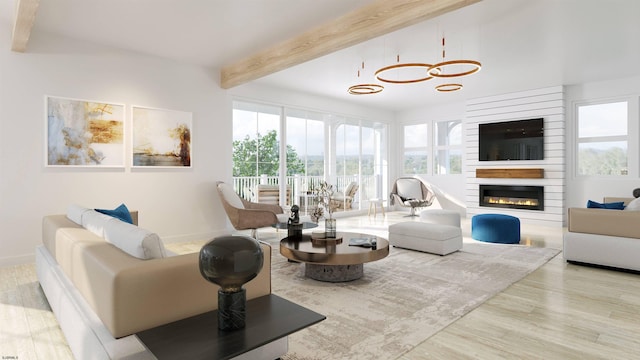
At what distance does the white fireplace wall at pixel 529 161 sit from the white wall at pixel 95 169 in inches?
220

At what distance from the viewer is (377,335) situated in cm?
238

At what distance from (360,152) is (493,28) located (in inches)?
200

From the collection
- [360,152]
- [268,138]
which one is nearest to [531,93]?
[360,152]

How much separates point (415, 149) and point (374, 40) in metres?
5.45

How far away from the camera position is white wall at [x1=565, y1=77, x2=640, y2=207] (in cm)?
663

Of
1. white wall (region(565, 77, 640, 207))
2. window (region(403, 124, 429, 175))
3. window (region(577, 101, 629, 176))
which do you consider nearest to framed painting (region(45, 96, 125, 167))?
window (region(403, 124, 429, 175))

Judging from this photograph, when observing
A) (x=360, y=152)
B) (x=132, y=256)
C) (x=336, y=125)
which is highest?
(x=336, y=125)

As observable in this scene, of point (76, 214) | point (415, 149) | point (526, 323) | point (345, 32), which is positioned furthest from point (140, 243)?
point (415, 149)

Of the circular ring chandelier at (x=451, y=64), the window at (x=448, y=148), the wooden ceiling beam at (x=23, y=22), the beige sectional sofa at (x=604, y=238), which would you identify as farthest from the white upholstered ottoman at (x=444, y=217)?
the wooden ceiling beam at (x=23, y=22)

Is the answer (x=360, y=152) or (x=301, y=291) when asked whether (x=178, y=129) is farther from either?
(x=360, y=152)

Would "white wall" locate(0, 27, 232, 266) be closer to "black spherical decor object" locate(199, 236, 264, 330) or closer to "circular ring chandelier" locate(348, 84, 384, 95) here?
"circular ring chandelier" locate(348, 84, 384, 95)

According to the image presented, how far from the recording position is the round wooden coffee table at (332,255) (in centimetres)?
324

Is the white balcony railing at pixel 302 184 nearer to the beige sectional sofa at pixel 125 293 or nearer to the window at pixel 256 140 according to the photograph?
the window at pixel 256 140

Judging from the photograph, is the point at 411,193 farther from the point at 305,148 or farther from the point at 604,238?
the point at 604,238
